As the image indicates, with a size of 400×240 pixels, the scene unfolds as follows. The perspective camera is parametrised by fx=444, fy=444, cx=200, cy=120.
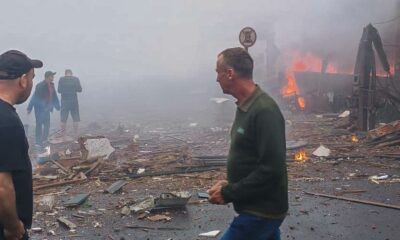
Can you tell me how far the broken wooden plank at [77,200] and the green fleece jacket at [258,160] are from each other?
4.04m

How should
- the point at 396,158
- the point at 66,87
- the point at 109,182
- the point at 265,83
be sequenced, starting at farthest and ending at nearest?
the point at 265,83, the point at 66,87, the point at 396,158, the point at 109,182

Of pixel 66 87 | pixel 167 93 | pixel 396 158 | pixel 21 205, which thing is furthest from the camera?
pixel 167 93

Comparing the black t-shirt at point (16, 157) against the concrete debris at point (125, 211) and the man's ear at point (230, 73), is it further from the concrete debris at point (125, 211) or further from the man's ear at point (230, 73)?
the concrete debris at point (125, 211)

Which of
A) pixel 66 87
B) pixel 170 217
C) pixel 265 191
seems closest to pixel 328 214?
pixel 170 217

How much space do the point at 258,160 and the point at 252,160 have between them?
0.22 feet

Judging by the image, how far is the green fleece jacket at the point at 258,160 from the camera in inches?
108

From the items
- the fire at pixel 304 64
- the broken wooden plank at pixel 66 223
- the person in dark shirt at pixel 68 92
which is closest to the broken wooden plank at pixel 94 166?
the broken wooden plank at pixel 66 223

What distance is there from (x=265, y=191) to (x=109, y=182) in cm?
539

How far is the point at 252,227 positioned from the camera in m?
2.88

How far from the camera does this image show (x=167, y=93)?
30812 millimetres

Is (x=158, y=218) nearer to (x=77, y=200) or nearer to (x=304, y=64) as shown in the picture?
(x=77, y=200)

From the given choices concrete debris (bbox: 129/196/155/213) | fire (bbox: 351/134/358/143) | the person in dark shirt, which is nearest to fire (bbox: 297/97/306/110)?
fire (bbox: 351/134/358/143)

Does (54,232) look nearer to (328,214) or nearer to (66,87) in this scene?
(328,214)

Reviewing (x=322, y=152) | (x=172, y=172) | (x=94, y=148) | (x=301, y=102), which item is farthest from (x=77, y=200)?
(x=301, y=102)
